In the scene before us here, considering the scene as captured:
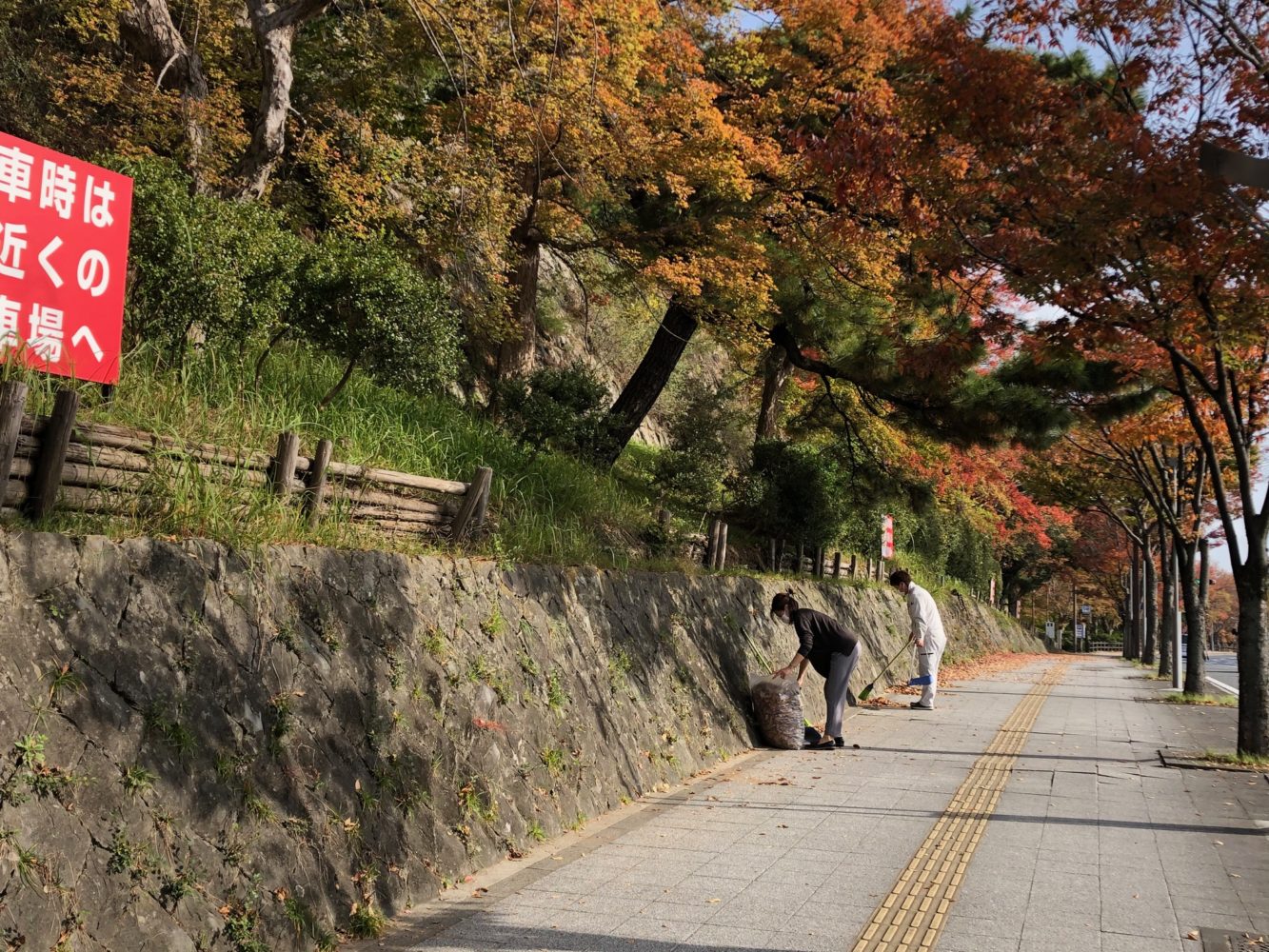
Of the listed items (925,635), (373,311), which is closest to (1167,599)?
(925,635)

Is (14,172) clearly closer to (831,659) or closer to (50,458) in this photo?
(50,458)

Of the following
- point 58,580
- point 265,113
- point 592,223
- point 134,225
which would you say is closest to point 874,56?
point 592,223

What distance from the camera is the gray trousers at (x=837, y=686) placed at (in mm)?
11789

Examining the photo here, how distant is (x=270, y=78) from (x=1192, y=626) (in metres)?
17.0

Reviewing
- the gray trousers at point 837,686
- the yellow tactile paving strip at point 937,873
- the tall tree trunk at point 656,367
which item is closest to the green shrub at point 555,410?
the tall tree trunk at point 656,367

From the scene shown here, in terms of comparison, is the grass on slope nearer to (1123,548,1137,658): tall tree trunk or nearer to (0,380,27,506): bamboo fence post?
(0,380,27,506): bamboo fence post

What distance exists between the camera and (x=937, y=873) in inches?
255

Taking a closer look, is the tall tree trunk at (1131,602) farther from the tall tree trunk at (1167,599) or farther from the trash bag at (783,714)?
the trash bag at (783,714)

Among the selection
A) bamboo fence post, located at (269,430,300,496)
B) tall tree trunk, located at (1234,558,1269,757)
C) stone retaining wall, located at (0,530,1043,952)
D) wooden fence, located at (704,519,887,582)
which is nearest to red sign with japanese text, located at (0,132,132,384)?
bamboo fence post, located at (269,430,300,496)

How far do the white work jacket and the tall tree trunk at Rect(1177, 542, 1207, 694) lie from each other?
566cm

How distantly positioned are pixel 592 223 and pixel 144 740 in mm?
12808

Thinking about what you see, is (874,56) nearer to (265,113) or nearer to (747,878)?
(265,113)

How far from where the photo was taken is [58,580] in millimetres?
4379

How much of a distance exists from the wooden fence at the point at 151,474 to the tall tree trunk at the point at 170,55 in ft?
17.0
